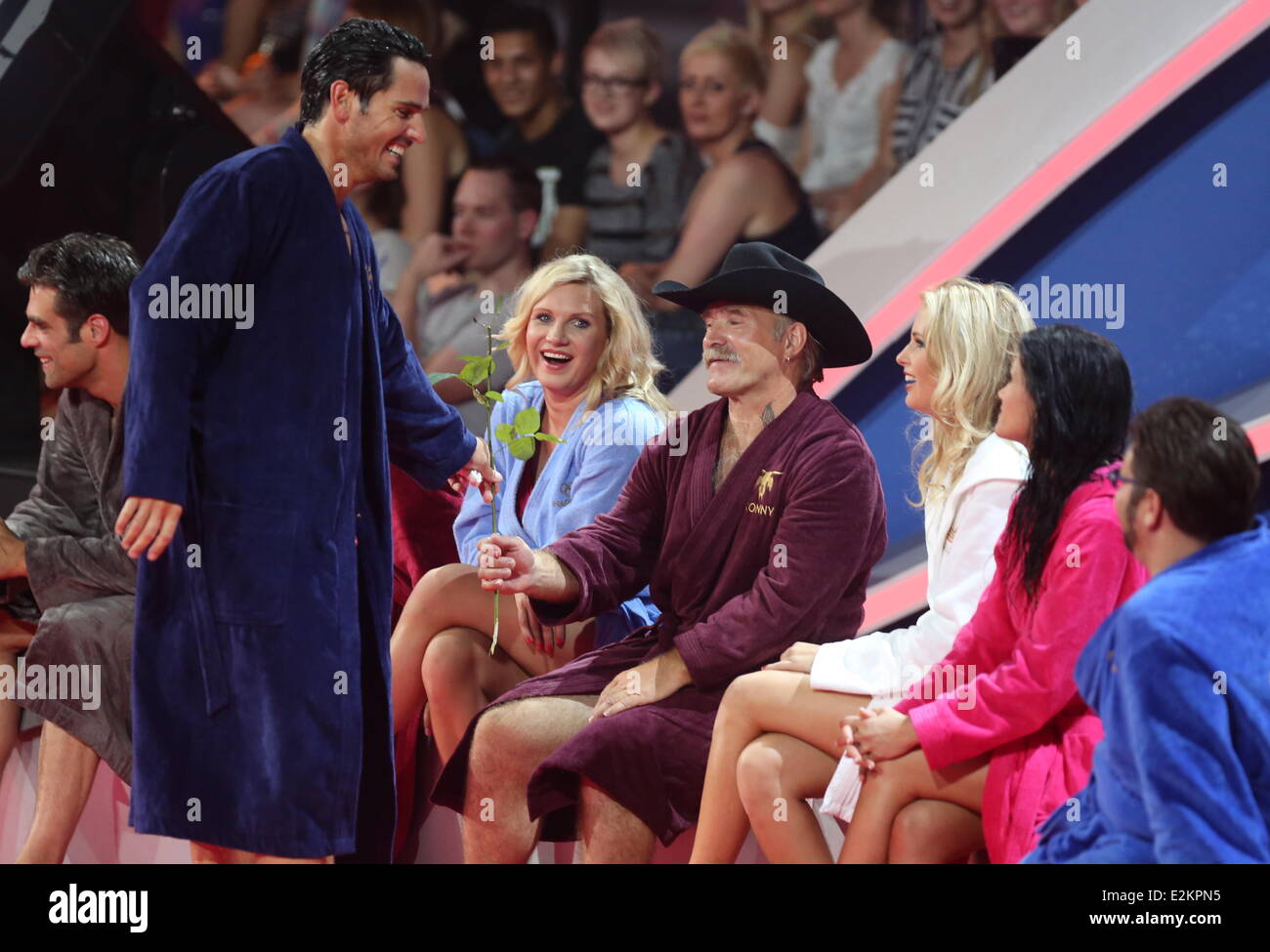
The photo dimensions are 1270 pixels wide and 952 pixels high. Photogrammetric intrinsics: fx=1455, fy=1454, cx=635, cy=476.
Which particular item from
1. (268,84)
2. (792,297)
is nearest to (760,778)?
(792,297)

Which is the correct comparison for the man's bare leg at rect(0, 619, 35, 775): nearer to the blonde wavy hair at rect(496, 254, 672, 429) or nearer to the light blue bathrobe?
the light blue bathrobe

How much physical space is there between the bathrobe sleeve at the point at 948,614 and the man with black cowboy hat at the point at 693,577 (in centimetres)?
16

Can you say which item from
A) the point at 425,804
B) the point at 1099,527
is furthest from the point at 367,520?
the point at 1099,527

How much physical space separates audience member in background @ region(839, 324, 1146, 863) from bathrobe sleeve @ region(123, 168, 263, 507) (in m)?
1.30

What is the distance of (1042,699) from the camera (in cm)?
246

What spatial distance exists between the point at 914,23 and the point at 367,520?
2687 mm

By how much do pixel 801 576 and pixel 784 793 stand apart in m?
0.44

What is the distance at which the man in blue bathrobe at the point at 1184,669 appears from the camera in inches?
75.7

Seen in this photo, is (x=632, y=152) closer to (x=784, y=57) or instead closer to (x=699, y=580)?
(x=784, y=57)

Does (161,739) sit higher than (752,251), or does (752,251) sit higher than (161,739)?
(752,251)

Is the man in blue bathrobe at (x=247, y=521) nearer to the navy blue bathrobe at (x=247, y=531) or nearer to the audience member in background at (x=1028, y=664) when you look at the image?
the navy blue bathrobe at (x=247, y=531)

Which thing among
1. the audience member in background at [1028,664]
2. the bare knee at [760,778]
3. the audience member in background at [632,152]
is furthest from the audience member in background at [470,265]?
the audience member in background at [1028,664]

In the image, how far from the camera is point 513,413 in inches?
146
